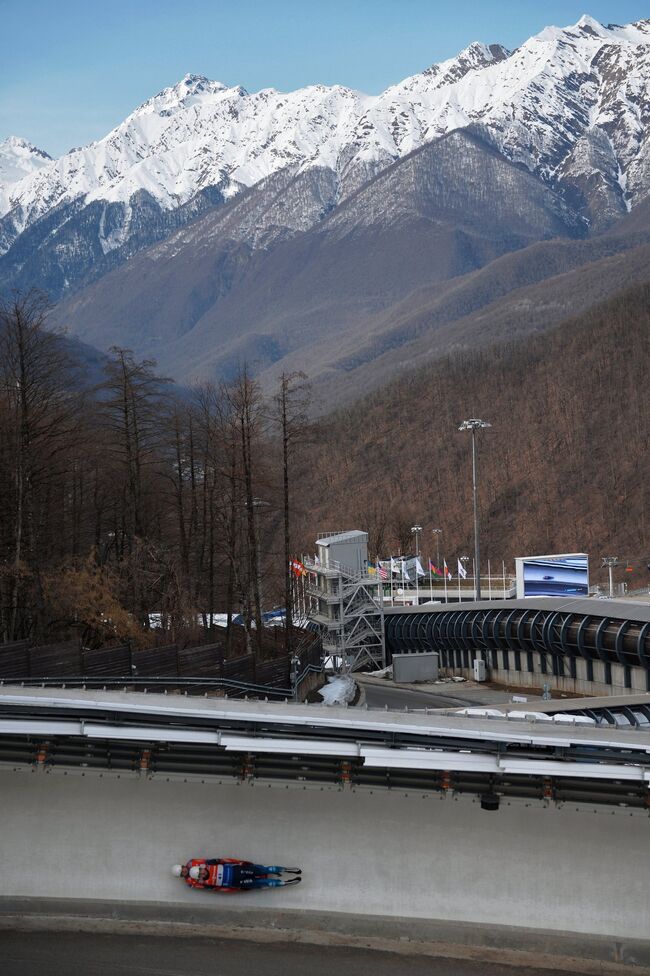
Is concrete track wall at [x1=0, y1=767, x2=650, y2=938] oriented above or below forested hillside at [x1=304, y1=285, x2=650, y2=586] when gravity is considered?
below

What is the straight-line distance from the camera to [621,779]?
867 inches

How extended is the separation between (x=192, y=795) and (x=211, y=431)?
25.0 meters

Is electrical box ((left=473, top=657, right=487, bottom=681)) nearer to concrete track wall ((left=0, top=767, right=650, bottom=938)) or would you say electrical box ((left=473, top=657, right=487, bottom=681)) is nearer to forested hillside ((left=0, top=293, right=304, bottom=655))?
forested hillside ((left=0, top=293, right=304, bottom=655))

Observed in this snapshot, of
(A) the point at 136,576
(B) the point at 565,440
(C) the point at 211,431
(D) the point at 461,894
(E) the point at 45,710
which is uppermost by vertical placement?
(B) the point at 565,440

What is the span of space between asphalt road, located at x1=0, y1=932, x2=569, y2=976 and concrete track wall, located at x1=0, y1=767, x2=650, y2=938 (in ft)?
3.19

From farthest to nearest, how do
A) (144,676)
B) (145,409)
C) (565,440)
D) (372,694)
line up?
(565,440) < (372,694) < (145,409) < (144,676)

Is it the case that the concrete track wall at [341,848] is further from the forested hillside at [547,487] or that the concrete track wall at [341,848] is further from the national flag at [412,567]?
the forested hillside at [547,487]

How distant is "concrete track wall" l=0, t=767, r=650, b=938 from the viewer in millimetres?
22484

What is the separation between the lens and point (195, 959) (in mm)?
22172

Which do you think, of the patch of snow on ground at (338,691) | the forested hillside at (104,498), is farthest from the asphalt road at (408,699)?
the forested hillside at (104,498)

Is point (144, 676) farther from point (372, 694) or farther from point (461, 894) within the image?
Answer: point (372, 694)

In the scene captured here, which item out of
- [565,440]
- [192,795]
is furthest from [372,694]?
[565,440]

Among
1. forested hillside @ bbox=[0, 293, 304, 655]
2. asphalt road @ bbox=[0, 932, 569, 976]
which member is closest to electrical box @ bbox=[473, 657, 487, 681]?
forested hillside @ bbox=[0, 293, 304, 655]

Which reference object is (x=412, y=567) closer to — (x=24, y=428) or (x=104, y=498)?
(x=104, y=498)
